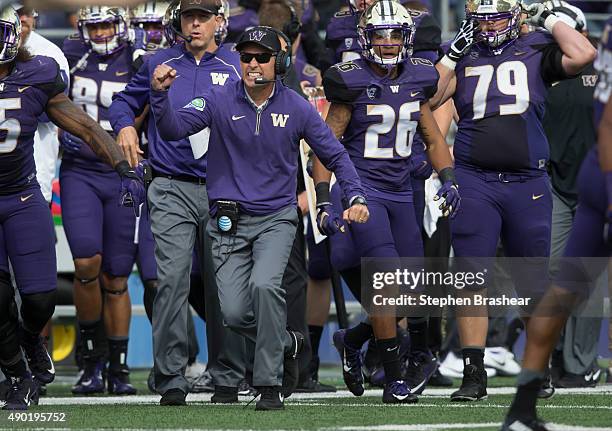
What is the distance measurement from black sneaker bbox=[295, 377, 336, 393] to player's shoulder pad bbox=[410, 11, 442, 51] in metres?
2.13

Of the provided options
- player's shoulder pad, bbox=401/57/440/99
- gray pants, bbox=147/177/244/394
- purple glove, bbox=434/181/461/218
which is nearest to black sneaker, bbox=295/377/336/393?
gray pants, bbox=147/177/244/394

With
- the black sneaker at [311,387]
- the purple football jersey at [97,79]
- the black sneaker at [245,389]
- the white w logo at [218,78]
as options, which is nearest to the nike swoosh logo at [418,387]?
the black sneaker at [311,387]

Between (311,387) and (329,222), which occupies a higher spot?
(329,222)

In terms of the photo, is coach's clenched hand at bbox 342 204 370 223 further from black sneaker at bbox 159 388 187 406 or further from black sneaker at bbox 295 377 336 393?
black sneaker at bbox 295 377 336 393

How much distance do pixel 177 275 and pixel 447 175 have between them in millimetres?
1476

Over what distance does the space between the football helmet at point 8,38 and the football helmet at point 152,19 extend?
81.9 inches

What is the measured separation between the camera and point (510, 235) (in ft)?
25.4

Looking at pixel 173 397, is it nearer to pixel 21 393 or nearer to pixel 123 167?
pixel 21 393

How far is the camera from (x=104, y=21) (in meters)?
8.86

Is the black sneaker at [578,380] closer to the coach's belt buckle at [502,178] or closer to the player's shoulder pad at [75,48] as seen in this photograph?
the coach's belt buckle at [502,178]

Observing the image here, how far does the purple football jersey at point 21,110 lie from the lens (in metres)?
7.11

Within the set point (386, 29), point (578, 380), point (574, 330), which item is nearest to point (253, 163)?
point (386, 29)

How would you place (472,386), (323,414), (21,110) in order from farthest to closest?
1. (472,386)
2. (21,110)
3. (323,414)

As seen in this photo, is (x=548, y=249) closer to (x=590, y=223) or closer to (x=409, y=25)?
(x=409, y=25)
